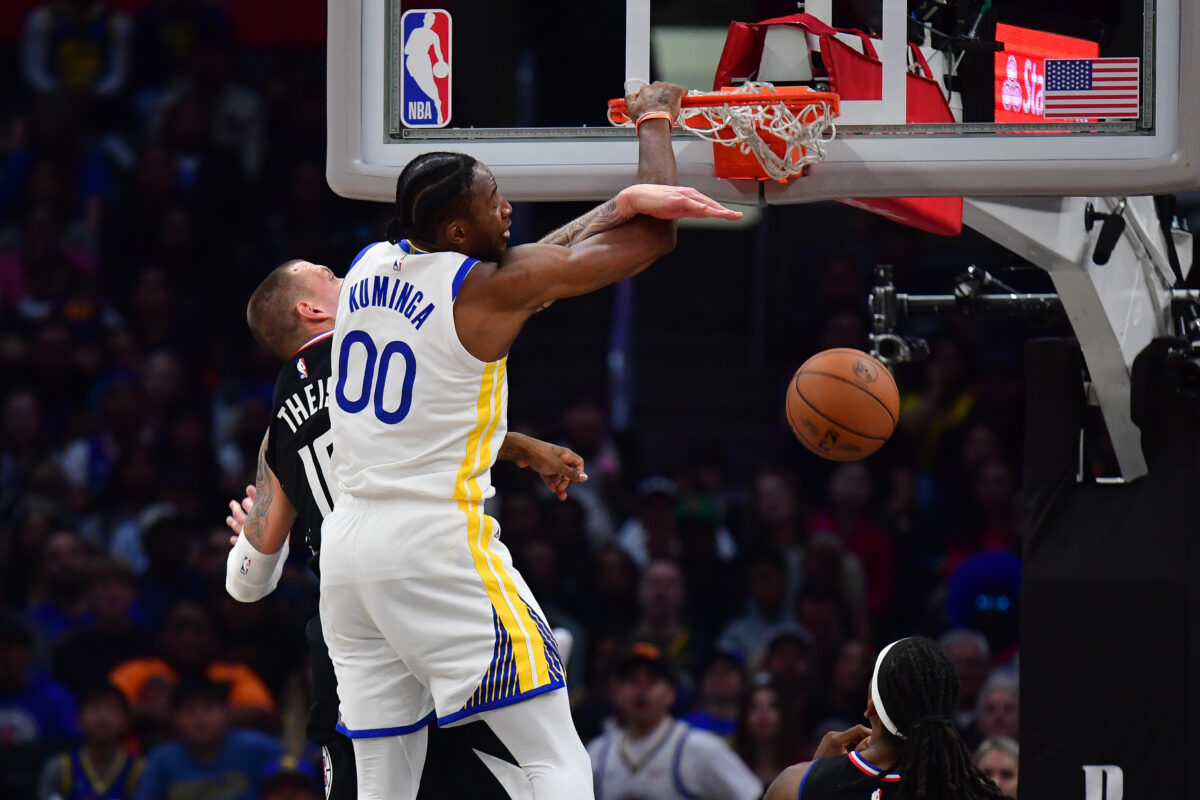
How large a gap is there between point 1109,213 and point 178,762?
15.4 ft

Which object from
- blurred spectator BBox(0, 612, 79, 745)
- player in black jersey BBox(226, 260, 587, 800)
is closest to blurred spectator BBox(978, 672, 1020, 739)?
player in black jersey BBox(226, 260, 587, 800)

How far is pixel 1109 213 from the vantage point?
5.54 metres

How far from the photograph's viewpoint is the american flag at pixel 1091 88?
4.69m

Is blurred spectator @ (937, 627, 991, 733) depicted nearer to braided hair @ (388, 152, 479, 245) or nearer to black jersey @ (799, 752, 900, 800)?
black jersey @ (799, 752, 900, 800)

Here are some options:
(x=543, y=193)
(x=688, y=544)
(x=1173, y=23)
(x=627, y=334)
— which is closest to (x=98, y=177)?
(x=627, y=334)

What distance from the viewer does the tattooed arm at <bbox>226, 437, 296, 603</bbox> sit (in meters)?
4.83

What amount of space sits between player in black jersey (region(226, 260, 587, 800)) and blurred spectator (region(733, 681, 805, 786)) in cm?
314

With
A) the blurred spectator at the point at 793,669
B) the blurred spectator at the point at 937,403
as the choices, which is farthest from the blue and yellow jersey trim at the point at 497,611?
the blurred spectator at the point at 937,403

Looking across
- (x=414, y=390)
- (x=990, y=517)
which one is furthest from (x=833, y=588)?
(x=414, y=390)

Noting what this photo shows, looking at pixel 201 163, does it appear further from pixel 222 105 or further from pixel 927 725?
pixel 927 725

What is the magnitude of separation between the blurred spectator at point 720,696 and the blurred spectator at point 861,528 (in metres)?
1.29

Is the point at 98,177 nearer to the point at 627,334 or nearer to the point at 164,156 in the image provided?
the point at 164,156

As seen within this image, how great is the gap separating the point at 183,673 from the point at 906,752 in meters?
5.09

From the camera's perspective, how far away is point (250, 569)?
4.88m
